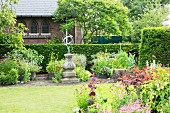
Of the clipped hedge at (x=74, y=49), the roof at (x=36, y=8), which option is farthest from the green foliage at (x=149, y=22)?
the clipped hedge at (x=74, y=49)

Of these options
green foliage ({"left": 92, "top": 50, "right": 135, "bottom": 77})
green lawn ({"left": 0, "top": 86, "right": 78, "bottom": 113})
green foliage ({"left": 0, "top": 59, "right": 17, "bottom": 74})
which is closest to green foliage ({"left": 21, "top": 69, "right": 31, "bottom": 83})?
green foliage ({"left": 0, "top": 59, "right": 17, "bottom": 74})

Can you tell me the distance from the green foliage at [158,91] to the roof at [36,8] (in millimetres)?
16920

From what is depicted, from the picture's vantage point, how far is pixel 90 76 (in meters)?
15.8

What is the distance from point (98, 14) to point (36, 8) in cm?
539

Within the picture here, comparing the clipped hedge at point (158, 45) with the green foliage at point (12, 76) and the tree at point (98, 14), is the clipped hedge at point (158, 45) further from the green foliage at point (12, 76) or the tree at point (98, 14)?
the tree at point (98, 14)

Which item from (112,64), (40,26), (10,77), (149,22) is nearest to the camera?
(10,77)

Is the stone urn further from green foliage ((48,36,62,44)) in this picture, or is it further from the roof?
the roof

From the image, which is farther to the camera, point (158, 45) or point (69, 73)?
point (69, 73)

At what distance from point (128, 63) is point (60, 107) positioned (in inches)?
294

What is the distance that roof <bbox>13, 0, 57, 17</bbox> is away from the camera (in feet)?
75.4

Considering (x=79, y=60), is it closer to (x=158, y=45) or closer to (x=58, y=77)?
Answer: (x=58, y=77)

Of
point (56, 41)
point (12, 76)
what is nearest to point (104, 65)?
point (12, 76)

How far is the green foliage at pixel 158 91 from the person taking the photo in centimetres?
632

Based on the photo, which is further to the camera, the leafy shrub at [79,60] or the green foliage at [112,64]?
the leafy shrub at [79,60]
